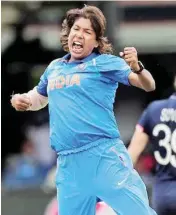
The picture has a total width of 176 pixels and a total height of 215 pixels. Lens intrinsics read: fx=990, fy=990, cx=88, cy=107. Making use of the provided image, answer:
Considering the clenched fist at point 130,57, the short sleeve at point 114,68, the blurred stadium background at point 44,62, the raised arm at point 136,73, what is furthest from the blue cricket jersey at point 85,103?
the blurred stadium background at point 44,62

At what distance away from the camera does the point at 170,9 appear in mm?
11094

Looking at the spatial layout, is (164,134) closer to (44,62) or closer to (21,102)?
(21,102)

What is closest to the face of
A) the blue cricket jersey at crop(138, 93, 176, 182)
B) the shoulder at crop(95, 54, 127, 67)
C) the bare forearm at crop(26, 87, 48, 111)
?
the shoulder at crop(95, 54, 127, 67)

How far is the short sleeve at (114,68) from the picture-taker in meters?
6.53

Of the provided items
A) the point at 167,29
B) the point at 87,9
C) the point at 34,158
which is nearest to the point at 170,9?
the point at 167,29

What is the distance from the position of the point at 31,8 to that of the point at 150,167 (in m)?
2.39

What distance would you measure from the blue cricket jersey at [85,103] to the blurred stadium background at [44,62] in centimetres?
389

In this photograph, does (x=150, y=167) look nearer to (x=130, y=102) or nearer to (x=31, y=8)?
(x=130, y=102)

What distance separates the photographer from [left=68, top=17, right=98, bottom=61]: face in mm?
6660

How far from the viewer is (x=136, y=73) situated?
21.0 feet

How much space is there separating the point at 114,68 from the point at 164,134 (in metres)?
1.70

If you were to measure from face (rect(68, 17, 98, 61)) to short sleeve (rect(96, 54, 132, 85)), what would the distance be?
0.12m

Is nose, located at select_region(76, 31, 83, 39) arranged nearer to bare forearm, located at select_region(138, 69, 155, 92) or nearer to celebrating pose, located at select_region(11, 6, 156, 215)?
celebrating pose, located at select_region(11, 6, 156, 215)

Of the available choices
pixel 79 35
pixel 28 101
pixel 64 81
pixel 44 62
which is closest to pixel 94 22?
pixel 79 35
